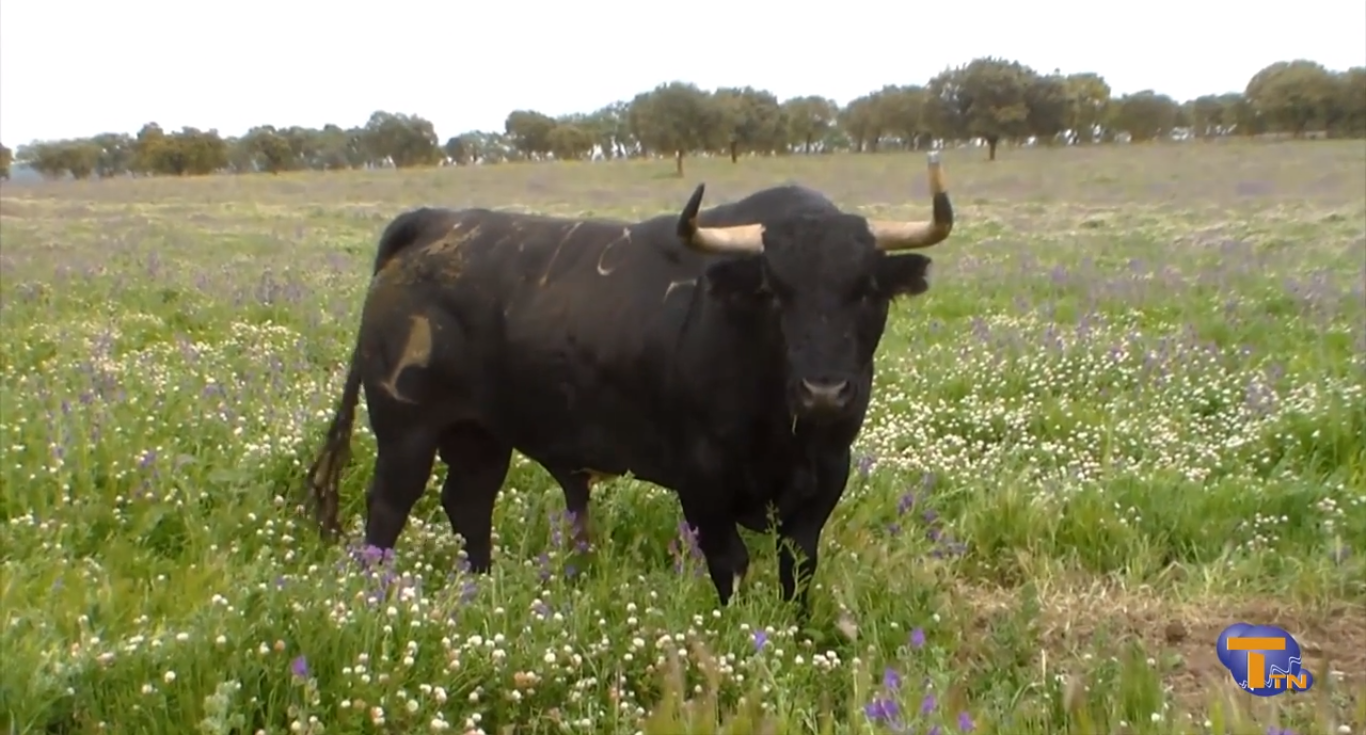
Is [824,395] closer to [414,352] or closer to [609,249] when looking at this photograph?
[609,249]

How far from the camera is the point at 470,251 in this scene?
531 centimetres

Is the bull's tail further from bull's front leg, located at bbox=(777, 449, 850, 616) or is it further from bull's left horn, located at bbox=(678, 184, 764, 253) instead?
bull's front leg, located at bbox=(777, 449, 850, 616)

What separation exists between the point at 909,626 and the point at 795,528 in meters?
0.58

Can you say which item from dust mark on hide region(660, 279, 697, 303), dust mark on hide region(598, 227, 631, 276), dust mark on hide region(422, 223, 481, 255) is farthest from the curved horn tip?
dust mark on hide region(422, 223, 481, 255)

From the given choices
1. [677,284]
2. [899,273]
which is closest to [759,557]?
[677,284]

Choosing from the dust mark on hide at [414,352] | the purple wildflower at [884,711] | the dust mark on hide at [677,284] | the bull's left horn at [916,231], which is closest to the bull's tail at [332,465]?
the dust mark on hide at [414,352]

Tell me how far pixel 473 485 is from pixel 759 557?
145cm

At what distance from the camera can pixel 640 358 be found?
4.74 metres

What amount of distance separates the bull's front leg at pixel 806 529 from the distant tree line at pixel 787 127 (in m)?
60.3

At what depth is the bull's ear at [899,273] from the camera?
13.7 ft

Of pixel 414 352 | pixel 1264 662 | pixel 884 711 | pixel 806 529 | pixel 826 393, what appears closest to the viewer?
pixel 884 711

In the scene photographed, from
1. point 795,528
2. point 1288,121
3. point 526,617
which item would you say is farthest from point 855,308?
point 1288,121

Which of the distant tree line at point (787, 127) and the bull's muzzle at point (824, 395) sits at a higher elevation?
the bull's muzzle at point (824, 395)

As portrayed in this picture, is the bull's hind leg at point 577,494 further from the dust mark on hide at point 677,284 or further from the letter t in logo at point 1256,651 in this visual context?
the letter t in logo at point 1256,651
